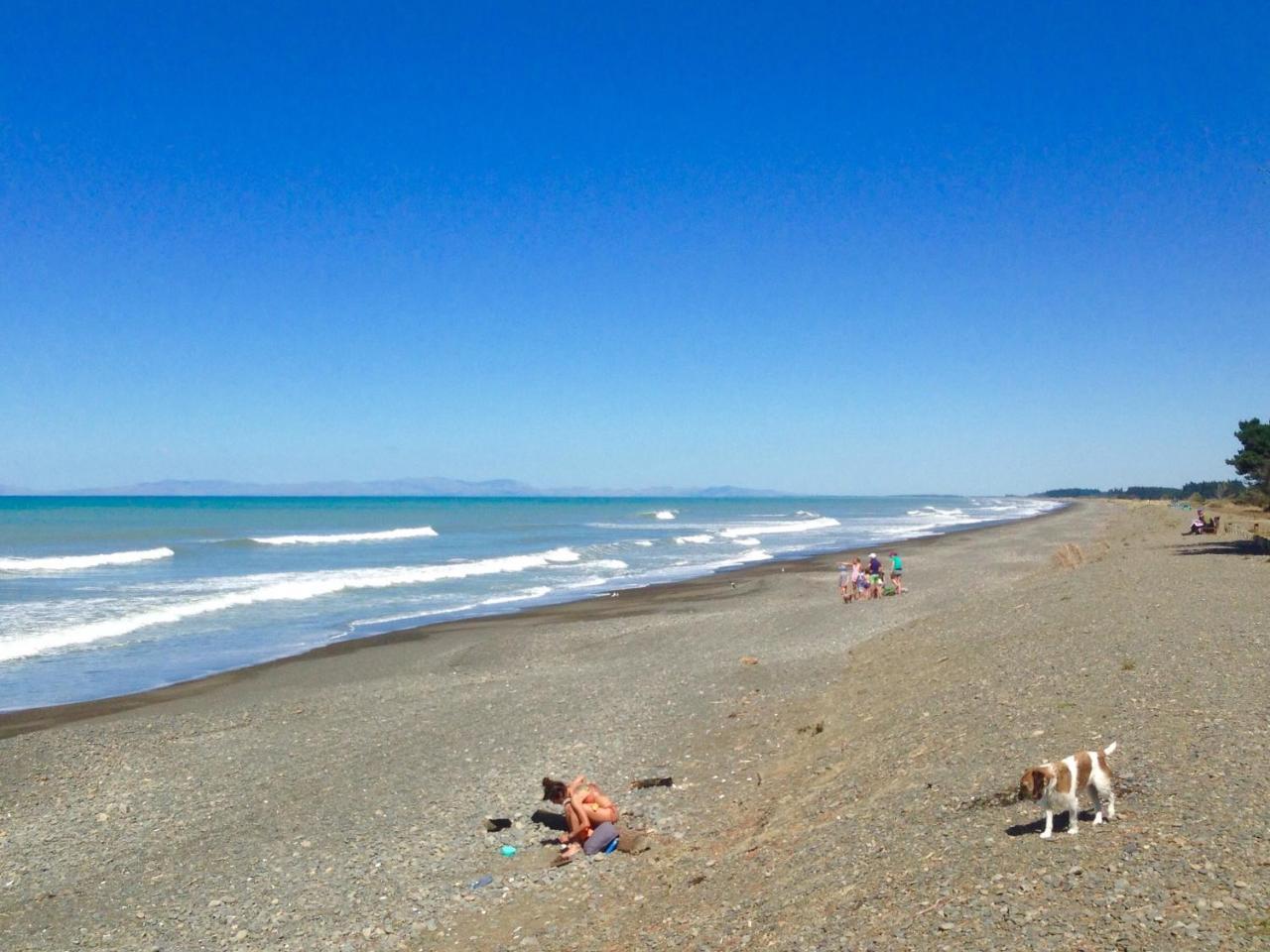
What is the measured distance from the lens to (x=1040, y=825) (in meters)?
6.80

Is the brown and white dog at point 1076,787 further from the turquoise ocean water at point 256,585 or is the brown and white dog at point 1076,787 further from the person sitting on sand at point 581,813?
the turquoise ocean water at point 256,585

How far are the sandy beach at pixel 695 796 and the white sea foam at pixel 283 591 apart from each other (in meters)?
6.87

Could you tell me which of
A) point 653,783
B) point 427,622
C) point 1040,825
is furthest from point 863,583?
point 1040,825

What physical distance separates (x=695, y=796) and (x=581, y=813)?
5.60ft

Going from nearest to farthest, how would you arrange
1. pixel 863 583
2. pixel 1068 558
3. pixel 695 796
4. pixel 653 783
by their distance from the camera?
pixel 695 796
pixel 653 783
pixel 863 583
pixel 1068 558

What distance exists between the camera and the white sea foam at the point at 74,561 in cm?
3909

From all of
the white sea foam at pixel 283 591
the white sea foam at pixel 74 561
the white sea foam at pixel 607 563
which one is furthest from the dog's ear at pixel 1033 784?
the white sea foam at pixel 74 561

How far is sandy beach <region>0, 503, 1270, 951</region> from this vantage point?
239 inches

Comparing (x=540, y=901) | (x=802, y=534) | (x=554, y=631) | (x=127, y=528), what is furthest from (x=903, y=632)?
(x=127, y=528)

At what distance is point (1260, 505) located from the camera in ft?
215

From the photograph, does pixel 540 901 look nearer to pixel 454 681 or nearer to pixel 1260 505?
pixel 454 681

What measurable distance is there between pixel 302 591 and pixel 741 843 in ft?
86.6

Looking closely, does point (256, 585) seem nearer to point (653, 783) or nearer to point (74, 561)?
point (74, 561)

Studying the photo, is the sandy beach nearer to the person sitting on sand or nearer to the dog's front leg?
the dog's front leg
